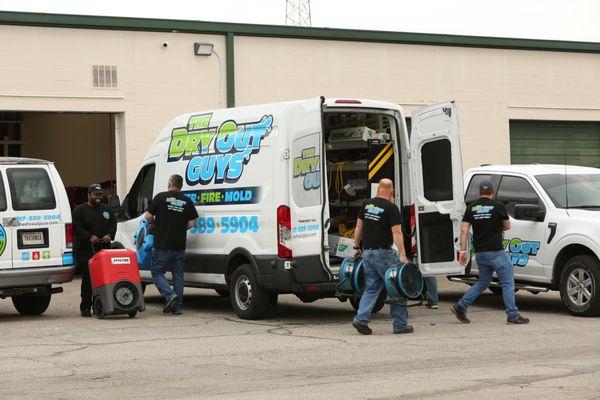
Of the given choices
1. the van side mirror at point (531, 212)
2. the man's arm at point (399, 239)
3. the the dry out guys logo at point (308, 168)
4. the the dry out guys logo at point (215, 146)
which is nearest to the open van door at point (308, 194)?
the the dry out guys logo at point (308, 168)

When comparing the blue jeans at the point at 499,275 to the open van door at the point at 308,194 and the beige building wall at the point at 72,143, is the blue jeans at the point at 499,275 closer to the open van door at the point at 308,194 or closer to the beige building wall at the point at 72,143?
the open van door at the point at 308,194

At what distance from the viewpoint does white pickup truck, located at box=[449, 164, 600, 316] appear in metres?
13.9

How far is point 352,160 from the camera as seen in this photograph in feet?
48.4

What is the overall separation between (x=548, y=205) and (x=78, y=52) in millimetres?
11455

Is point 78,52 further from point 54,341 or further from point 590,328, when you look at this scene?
point 590,328

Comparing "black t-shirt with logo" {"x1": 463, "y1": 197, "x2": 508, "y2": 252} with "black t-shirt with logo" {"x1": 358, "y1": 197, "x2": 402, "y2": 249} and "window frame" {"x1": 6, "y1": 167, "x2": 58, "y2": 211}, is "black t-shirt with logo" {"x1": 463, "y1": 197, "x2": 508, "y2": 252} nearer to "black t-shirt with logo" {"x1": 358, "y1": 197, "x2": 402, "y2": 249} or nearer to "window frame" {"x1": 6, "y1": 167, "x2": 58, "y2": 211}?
"black t-shirt with logo" {"x1": 358, "y1": 197, "x2": 402, "y2": 249}

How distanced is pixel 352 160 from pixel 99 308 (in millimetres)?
3890

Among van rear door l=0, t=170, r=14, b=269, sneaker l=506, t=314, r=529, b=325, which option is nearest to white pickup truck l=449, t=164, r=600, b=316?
sneaker l=506, t=314, r=529, b=325

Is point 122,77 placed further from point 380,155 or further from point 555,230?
point 555,230

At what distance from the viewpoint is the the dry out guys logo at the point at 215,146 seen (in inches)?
553

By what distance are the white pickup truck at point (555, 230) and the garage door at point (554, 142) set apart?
38.5 feet

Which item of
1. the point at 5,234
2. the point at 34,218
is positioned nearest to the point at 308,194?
the point at 34,218

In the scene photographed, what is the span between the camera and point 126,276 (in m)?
14.6

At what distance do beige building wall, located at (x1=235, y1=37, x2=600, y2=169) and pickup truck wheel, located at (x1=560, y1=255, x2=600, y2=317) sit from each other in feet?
36.7
